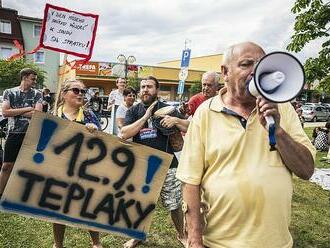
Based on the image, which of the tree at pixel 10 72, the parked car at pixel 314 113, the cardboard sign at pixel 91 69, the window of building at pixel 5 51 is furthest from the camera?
the window of building at pixel 5 51

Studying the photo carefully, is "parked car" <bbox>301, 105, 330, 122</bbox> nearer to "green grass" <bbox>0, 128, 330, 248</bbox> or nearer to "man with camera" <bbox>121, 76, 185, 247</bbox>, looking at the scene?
"green grass" <bbox>0, 128, 330, 248</bbox>

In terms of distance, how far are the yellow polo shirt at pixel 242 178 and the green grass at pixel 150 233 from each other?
268cm

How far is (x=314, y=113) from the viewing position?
33.0m

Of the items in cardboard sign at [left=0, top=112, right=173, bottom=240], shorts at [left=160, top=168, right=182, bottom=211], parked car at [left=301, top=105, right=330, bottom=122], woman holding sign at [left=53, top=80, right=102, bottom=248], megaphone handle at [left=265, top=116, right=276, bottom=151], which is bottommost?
parked car at [left=301, top=105, right=330, bottom=122]

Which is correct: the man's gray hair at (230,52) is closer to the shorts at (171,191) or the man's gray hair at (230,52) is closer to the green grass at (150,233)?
the shorts at (171,191)

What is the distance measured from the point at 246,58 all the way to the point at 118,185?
1.64 metres

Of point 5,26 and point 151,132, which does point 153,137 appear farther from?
point 5,26

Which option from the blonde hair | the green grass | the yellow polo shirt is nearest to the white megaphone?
the yellow polo shirt

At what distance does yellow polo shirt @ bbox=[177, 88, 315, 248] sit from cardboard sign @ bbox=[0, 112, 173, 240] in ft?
3.83

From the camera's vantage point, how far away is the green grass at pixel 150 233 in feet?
14.9

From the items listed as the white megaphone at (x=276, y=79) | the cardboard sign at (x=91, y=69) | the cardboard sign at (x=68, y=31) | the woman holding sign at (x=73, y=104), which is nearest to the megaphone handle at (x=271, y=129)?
the white megaphone at (x=276, y=79)

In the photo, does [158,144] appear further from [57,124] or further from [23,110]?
[23,110]

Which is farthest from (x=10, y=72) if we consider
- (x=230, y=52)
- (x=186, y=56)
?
(x=230, y=52)

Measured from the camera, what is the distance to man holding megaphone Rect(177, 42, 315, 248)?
75.6 inches
